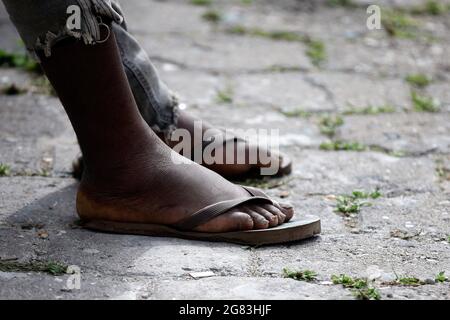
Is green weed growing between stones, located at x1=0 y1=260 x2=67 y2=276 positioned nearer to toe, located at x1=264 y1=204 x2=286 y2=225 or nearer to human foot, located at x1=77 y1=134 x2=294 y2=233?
human foot, located at x1=77 y1=134 x2=294 y2=233

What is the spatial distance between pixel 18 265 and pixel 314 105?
176 centimetres

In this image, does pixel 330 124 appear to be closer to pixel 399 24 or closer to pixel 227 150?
pixel 227 150

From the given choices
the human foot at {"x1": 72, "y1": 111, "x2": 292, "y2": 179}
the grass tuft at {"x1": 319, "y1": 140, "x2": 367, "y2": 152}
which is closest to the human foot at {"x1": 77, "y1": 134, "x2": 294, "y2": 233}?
the human foot at {"x1": 72, "y1": 111, "x2": 292, "y2": 179}

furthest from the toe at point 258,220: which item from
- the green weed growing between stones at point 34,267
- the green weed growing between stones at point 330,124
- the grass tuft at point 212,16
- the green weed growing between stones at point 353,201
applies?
the grass tuft at point 212,16

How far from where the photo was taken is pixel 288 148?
9.20 ft

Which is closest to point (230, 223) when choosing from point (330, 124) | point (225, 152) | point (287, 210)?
point (287, 210)

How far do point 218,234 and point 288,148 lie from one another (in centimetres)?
91

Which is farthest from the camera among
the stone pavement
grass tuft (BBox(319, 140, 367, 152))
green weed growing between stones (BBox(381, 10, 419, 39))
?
green weed growing between stones (BBox(381, 10, 419, 39))

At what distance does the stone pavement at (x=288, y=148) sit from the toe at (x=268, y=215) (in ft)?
0.22

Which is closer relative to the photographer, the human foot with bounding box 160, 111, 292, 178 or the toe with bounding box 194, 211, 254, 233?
the toe with bounding box 194, 211, 254, 233

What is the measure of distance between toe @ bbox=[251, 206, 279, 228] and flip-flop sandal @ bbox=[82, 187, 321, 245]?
16mm

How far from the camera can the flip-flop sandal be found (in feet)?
6.40

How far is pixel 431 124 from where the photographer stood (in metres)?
3.09
